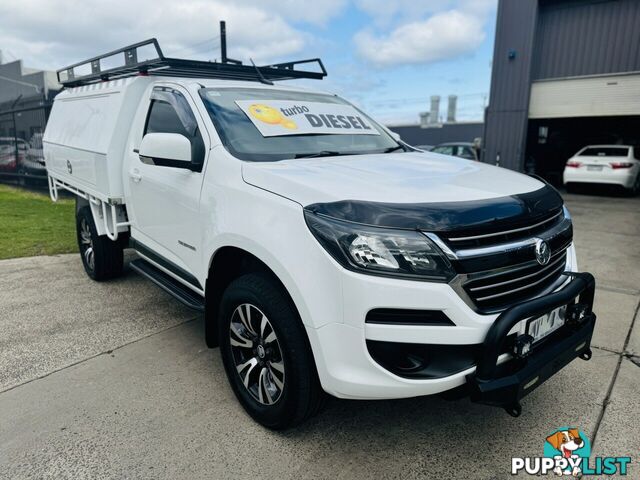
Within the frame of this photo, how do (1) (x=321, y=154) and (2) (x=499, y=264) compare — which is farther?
(1) (x=321, y=154)

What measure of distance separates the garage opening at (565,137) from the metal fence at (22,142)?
15268 millimetres

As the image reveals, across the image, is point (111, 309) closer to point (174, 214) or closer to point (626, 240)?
point (174, 214)

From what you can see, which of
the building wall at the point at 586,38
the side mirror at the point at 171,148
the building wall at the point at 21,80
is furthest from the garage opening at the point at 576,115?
the building wall at the point at 21,80

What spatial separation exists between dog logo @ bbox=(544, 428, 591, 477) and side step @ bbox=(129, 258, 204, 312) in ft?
6.95

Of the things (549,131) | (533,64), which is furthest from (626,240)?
(549,131)

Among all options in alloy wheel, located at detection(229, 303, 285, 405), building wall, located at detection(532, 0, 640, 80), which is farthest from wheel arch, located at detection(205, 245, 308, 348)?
building wall, located at detection(532, 0, 640, 80)

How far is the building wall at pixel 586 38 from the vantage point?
1286 centimetres

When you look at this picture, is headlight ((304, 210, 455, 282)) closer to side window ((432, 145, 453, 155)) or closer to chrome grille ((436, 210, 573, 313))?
chrome grille ((436, 210, 573, 313))

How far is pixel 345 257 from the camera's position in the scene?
1919mm

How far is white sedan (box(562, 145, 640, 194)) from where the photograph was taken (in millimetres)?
12070

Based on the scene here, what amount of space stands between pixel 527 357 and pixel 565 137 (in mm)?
19296

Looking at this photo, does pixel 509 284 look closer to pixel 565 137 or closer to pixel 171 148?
pixel 171 148

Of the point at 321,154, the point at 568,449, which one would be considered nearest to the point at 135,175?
the point at 321,154

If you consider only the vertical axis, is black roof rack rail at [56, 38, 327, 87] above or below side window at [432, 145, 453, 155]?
above
